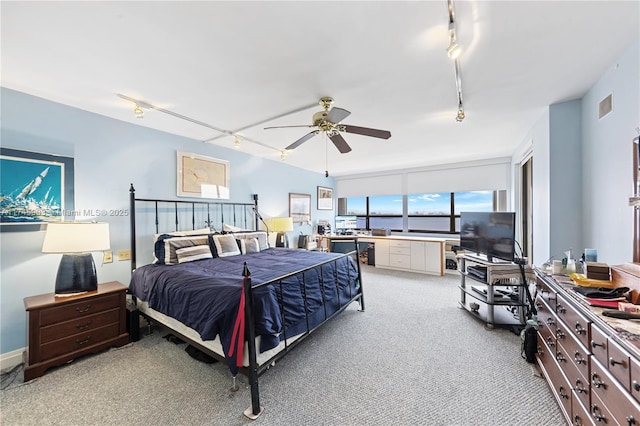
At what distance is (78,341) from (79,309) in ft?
0.92

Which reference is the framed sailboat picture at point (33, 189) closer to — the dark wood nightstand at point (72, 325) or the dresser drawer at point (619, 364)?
the dark wood nightstand at point (72, 325)

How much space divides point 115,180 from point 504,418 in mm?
4154

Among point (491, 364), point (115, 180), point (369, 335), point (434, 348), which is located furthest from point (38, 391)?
point (491, 364)

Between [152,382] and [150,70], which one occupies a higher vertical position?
[150,70]

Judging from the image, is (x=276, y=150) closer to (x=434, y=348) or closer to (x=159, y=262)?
(x=159, y=262)

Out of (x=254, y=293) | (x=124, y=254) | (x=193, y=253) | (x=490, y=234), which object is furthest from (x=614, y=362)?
(x=124, y=254)

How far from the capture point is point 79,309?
216cm

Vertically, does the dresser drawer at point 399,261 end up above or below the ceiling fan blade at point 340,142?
below

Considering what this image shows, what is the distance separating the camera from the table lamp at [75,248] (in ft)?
6.84

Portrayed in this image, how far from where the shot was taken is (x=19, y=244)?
7.16 ft

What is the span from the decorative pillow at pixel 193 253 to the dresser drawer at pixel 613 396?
3354mm

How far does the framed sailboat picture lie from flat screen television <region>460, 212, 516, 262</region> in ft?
15.4

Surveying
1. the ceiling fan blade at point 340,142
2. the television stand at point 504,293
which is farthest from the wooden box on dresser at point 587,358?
the ceiling fan blade at point 340,142

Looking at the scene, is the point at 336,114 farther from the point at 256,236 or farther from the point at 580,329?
the point at 256,236
